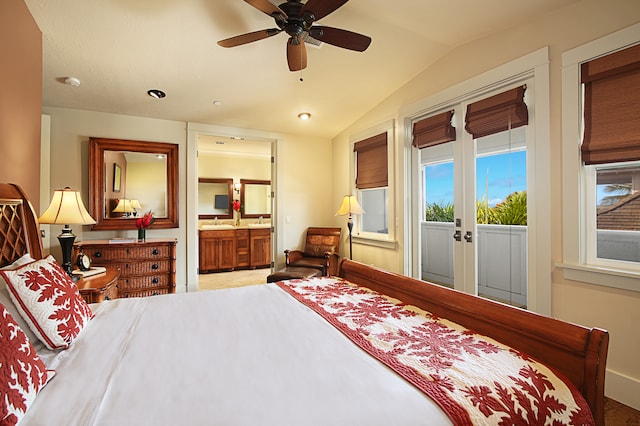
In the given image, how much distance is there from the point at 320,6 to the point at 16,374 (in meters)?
2.24

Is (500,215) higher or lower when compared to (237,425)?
higher

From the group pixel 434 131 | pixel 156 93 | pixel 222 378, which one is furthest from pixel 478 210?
pixel 156 93

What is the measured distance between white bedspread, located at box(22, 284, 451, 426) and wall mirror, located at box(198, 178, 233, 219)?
5070mm

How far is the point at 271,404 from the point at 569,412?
933 mm

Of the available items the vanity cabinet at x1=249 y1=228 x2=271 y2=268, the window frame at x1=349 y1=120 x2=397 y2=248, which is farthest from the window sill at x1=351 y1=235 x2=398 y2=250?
the vanity cabinet at x1=249 y1=228 x2=271 y2=268

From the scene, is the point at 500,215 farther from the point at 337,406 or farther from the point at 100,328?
the point at 100,328

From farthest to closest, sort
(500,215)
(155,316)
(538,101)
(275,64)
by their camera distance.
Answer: (275,64) → (500,215) → (538,101) → (155,316)

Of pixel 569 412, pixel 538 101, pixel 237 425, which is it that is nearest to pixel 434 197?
pixel 538 101

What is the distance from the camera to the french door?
259 centimetres

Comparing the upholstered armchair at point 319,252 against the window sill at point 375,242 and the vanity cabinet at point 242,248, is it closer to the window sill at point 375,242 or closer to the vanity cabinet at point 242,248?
the window sill at point 375,242

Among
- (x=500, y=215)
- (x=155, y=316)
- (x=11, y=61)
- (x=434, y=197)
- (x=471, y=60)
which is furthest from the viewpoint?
(x=434, y=197)

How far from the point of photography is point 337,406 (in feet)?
2.79

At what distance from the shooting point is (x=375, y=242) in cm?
418

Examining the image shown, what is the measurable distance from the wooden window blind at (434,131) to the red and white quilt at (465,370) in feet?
7.05
